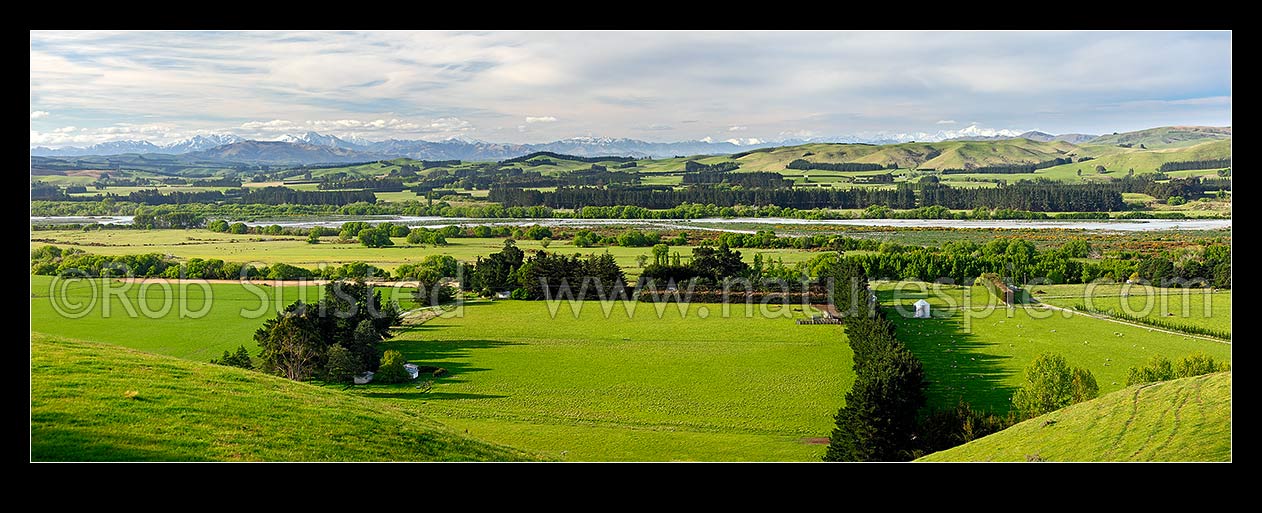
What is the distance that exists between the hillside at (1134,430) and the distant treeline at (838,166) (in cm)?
8157

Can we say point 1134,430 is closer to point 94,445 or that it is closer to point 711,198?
point 94,445

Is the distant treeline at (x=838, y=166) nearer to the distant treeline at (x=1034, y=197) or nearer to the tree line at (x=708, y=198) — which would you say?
the tree line at (x=708, y=198)

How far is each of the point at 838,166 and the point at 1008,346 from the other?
73.0m

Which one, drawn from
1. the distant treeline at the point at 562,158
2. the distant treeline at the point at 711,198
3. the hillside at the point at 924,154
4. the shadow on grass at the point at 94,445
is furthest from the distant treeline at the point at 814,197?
the shadow on grass at the point at 94,445

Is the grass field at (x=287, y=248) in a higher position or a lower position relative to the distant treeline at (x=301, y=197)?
lower

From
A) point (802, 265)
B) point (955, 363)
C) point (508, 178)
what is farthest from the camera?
point (508, 178)

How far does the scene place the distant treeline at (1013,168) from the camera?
78688mm

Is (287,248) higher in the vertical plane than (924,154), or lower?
lower

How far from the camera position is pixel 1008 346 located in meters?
22.1

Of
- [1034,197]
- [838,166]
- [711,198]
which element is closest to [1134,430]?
[1034,197]

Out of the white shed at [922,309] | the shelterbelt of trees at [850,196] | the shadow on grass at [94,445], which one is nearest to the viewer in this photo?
the shadow on grass at [94,445]

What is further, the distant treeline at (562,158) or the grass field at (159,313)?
the distant treeline at (562,158)

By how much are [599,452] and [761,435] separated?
11.5ft
